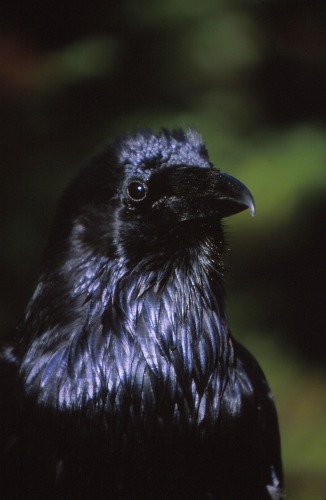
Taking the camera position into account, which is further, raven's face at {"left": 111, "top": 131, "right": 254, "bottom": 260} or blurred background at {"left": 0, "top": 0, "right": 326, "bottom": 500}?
blurred background at {"left": 0, "top": 0, "right": 326, "bottom": 500}

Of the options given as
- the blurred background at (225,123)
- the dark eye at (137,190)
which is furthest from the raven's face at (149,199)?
the blurred background at (225,123)

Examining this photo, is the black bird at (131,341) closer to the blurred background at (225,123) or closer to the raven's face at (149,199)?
the raven's face at (149,199)

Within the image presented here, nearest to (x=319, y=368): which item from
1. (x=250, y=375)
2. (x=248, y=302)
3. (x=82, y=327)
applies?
(x=248, y=302)

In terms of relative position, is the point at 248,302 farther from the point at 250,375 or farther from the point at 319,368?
the point at 250,375

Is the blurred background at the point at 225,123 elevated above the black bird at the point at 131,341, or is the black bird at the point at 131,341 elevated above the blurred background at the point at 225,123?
the blurred background at the point at 225,123

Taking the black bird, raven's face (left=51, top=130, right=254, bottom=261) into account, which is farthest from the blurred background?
raven's face (left=51, top=130, right=254, bottom=261)

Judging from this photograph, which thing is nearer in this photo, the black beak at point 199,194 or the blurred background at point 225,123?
the black beak at point 199,194

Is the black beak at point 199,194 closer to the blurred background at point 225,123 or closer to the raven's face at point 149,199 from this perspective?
the raven's face at point 149,199

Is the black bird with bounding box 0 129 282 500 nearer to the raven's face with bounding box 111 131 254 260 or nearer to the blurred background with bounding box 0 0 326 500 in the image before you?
the raven's face with bounding box 111 131 254 260
